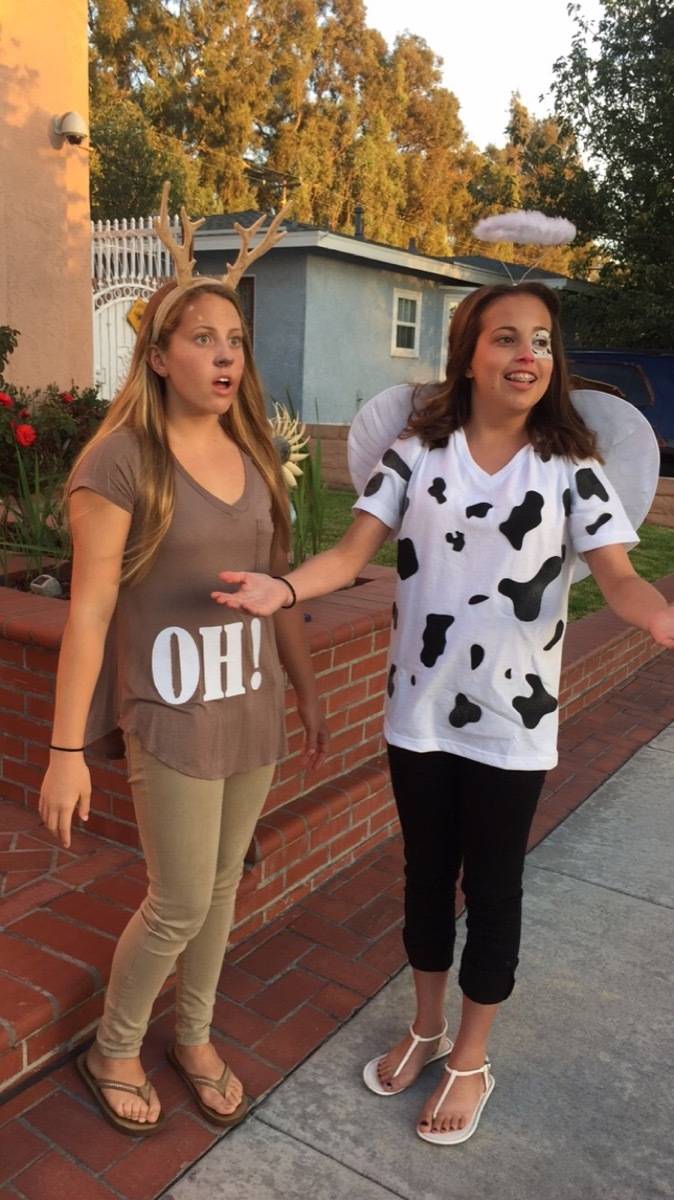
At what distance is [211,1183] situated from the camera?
1.98 m

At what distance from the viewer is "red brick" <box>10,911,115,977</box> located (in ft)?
7.72

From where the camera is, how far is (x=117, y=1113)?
2.07m

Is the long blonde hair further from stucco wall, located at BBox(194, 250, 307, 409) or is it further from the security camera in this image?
stucco wall, located at BBox(194, 250, 307, 409)

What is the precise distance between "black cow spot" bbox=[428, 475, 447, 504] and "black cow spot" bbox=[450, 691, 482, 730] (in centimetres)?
40

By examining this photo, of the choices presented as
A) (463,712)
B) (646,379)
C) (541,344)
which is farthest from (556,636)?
(646,379)

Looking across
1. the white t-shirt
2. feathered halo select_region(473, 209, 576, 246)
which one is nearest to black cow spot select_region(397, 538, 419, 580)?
the white t-shirt

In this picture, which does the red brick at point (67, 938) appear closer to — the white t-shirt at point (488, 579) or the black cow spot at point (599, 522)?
→ the white t-shirt at point (488, 579)

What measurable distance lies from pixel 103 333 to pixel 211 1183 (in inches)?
427

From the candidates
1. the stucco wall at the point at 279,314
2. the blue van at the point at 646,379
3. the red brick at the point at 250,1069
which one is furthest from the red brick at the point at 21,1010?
the stucco wall at the point at 279,314

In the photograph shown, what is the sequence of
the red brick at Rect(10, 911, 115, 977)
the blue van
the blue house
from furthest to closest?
the blue house < the blue van < the red brick at Rect(10, 911, 115, 977)

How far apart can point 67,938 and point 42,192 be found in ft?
23.9

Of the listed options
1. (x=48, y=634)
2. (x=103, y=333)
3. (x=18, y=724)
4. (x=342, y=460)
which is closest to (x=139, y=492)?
Result: (x=48, y=634)

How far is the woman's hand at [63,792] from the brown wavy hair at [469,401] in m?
0.95

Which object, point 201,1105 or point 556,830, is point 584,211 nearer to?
point 556,830
